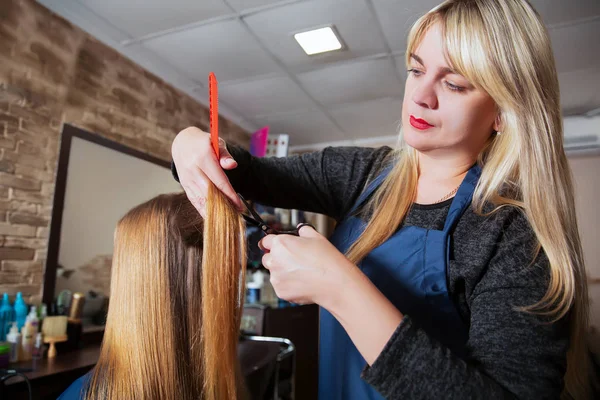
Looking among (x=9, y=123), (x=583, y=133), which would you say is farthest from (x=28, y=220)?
(x=583, y=133)

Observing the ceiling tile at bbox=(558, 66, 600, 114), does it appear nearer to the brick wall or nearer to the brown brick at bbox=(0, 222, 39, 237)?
the brick wall

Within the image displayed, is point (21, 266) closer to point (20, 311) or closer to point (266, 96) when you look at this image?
point (20, 311)

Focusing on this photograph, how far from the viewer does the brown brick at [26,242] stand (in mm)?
2353

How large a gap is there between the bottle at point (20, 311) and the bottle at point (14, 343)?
8cm

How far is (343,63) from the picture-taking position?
3.29m

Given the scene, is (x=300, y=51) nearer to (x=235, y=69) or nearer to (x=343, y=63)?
(x=343, y=63)

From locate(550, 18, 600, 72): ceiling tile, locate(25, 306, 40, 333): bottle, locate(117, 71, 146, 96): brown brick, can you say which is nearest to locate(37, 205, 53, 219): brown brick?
locate(25, 306, 40, 333): bottle

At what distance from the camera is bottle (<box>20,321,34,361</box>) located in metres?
2.20

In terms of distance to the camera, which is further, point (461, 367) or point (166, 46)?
point (166, 46)

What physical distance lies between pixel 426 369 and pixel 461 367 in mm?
52

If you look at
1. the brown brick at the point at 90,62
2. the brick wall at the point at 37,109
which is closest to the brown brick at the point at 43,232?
the brick wall at the point at 37,109

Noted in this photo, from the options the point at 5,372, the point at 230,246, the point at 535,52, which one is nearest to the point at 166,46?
the point at 5,372

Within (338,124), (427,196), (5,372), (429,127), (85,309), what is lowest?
(5,372)

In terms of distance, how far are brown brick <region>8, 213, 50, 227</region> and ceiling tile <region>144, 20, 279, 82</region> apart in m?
1.48
